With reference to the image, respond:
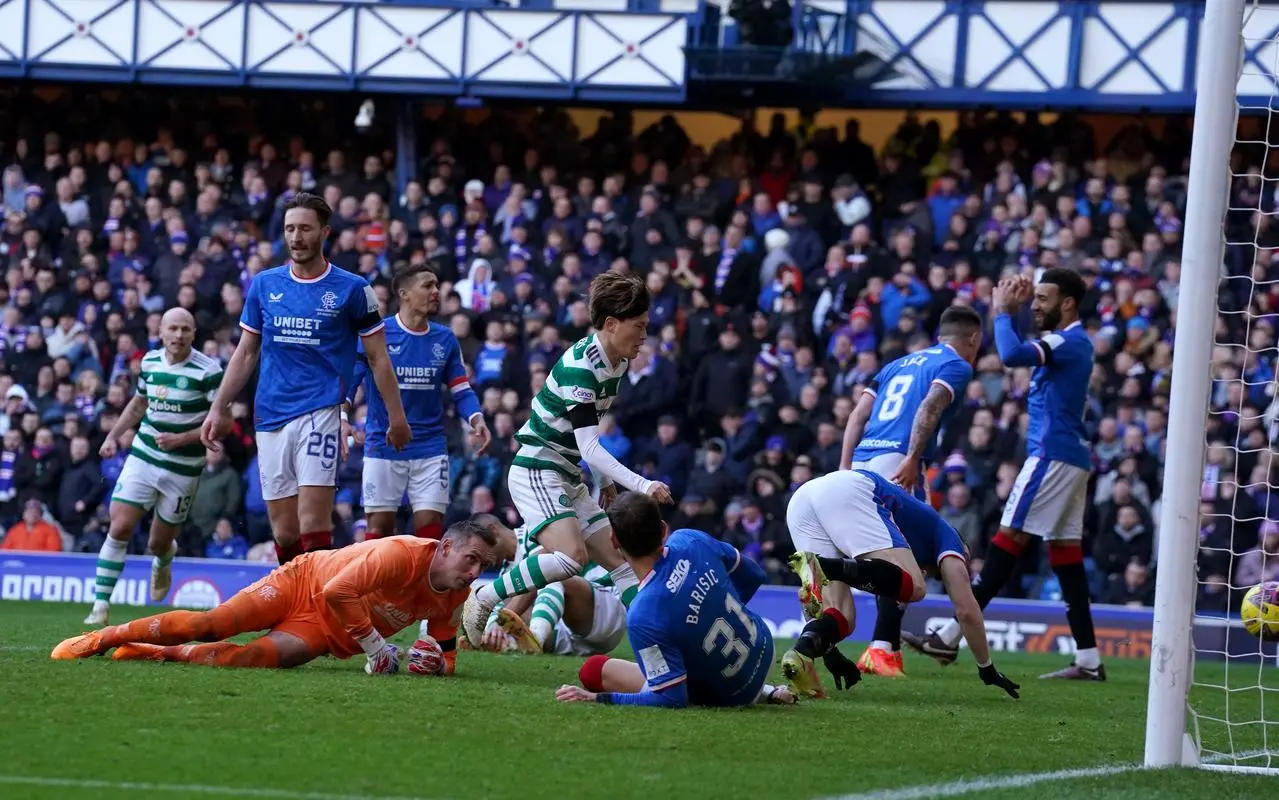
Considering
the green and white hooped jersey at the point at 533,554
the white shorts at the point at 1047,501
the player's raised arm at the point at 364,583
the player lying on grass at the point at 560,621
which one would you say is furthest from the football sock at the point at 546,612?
the white shorts at the point at 1047,501

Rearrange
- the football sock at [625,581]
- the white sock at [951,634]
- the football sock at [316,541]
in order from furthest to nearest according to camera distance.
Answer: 1. the white sock at [951,634]
2. the football sock at [316,541]
3. the football sock at [625,581]

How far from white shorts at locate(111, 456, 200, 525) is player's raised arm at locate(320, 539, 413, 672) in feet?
15.6

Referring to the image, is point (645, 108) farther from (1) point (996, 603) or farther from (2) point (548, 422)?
(2) point (548, 422)

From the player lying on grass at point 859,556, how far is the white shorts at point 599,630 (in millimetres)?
2326

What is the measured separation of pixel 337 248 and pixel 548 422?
11717 mm

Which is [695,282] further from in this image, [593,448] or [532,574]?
Answer: [532,574]

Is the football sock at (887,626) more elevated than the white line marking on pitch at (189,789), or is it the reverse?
the white line marking on pitch at (189,789)

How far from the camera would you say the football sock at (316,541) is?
31.8 feet

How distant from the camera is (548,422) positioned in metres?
9.39

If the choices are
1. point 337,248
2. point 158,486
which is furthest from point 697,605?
point 337,248

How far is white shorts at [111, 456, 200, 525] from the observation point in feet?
41.1

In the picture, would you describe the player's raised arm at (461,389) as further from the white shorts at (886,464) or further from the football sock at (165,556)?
the football sock at (165,556)

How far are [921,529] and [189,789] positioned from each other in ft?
15.6

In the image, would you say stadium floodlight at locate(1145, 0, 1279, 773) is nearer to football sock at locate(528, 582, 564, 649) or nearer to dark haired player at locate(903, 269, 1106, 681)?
dark haired player at locate(903, 269, 1106, 681)
